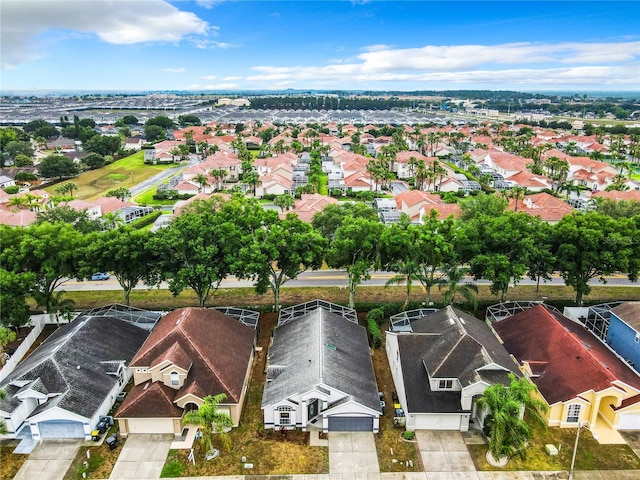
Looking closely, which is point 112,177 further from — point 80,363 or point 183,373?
point 183,373

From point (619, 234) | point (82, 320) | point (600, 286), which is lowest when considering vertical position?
point (600, 286)

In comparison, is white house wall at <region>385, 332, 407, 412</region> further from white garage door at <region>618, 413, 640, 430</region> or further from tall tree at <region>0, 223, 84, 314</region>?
tall tree at <region>0, 223, 84, 314</region>

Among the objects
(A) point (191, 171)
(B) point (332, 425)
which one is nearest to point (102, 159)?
(A) point (191, 171)

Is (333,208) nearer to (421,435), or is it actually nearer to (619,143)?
(421,435)

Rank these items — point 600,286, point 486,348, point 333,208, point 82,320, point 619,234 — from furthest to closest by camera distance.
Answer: point 333,208 → point 600,286 → point 619,234 → point 82,320 → point 486,348

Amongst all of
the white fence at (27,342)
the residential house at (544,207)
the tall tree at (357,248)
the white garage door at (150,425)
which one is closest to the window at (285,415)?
the white garage door at (150,425)

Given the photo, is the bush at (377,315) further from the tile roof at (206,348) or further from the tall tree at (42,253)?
the tall tree at (42,253)
